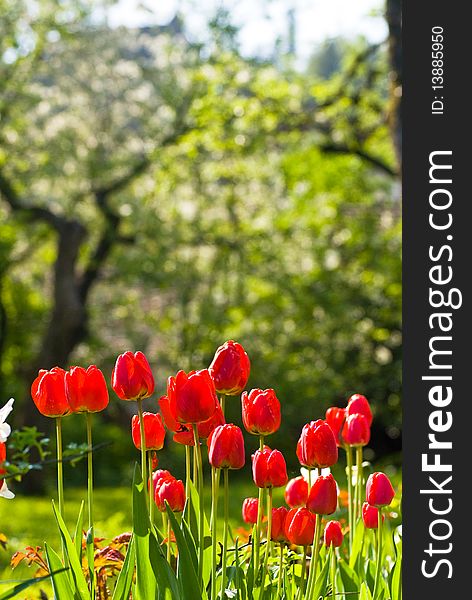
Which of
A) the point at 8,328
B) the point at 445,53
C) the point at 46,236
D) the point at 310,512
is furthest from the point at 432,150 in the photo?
the point at 8,328

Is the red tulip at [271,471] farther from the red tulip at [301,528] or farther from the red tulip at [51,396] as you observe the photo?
the red tulip at [51,396]

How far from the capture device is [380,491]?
2021mm

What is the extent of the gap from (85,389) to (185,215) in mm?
9314

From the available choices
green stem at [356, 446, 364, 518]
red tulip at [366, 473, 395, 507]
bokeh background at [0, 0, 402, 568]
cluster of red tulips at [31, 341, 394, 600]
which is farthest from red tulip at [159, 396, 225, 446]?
bokeh background at [0, 0, 402, 568]

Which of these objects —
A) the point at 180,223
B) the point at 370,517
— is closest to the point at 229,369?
the point at 370,517

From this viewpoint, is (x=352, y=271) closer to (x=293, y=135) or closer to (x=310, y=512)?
(x=293, y=135)

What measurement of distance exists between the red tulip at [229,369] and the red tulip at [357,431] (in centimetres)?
49

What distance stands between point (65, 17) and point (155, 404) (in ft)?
14.0

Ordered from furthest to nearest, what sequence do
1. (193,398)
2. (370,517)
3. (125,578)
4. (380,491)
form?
(370,517) → (380,491) → (125,578) → (193,398)

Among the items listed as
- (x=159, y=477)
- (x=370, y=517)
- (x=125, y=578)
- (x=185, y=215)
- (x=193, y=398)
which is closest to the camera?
(x=193, y=398)

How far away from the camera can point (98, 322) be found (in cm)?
1172

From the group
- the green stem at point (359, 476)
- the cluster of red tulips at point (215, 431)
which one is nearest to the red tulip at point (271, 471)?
the cluster of red tulips at point (215, 431)

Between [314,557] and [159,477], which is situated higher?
[159,477]

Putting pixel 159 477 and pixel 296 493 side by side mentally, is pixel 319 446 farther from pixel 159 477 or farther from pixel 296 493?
pixel 159 477
